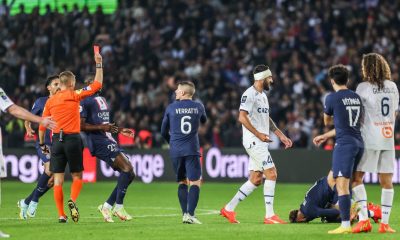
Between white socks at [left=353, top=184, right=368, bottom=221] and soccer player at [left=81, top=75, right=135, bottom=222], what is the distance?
13.5 feet

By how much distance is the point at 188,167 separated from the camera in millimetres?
15547

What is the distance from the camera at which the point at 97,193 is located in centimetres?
2434

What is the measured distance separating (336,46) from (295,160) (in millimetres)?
5399

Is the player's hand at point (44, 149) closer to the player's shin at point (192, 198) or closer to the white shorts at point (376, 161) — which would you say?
the player's shin at point (192, 198)

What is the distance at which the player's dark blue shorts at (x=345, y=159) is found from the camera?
1346 centimetres

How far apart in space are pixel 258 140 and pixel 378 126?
250 cm

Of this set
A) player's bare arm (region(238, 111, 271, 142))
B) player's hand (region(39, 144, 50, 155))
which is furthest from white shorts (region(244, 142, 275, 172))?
player's hand (region(39, 144, 50, 155))

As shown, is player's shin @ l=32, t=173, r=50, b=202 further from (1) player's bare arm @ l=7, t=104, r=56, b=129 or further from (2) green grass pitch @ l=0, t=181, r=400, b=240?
(1) player's bare arm @ l=7, t=104, r=56, b=129

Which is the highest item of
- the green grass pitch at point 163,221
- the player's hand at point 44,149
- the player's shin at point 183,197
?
the player's hand at point 44,149

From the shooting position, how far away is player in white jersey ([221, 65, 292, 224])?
15.5 meters

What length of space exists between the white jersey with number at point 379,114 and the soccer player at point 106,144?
14.1ft

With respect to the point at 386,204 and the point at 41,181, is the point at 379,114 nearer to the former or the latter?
the point at 386,204

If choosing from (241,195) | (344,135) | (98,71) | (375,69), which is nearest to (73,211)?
(98,71)

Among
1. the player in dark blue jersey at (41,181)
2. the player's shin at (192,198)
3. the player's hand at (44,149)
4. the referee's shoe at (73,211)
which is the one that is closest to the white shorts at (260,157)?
the player's shin at (192,198)
